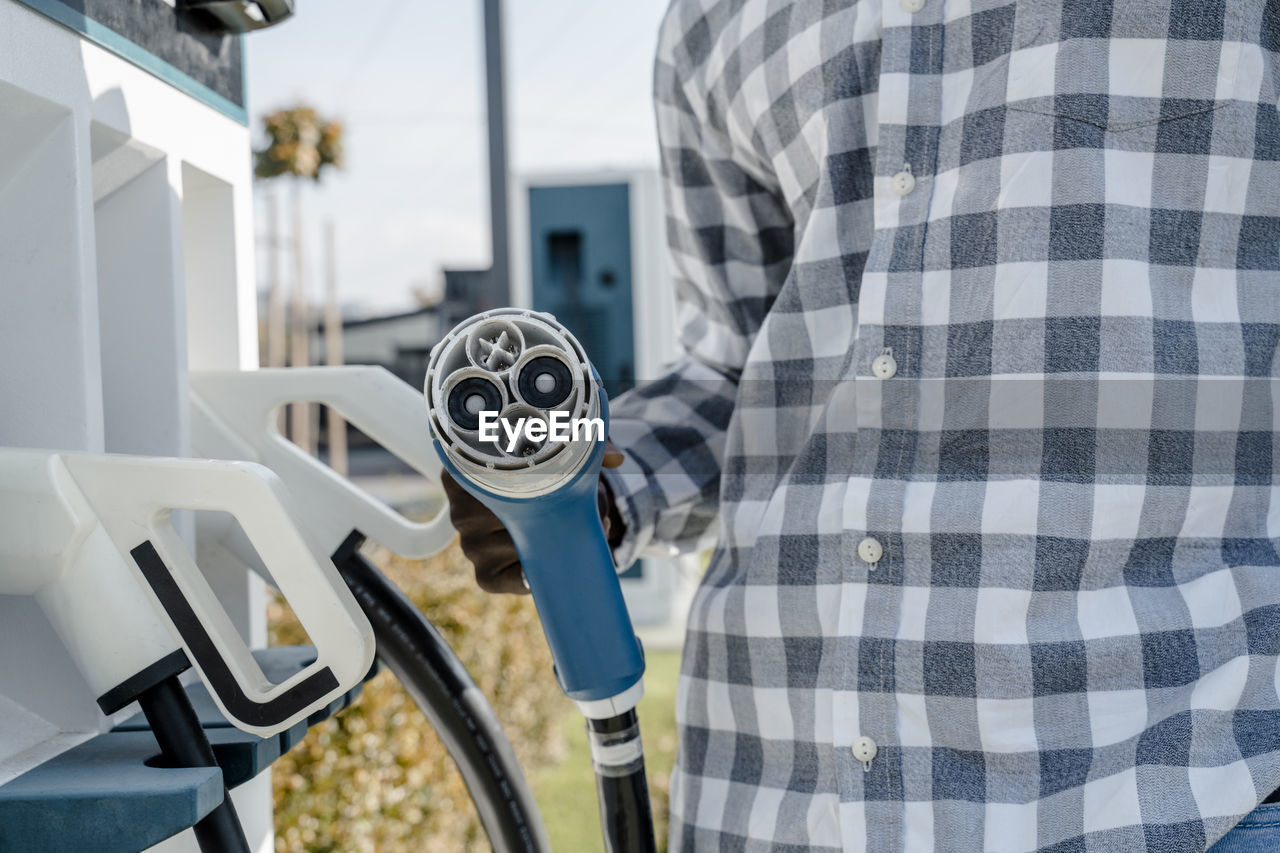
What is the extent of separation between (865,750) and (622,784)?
17 centimetres

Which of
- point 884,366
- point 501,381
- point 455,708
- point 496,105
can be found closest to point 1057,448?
point 884,366

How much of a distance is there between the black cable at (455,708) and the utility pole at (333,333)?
4135 millimetres

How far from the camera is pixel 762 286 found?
2.97 ft

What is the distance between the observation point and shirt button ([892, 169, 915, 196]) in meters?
0.69

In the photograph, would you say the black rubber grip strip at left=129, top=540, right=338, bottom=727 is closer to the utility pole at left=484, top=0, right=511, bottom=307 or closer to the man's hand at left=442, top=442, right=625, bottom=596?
the man's hand at left=442, top=442, right=625, bottom=596

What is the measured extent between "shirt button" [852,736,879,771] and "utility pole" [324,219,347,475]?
4.37m

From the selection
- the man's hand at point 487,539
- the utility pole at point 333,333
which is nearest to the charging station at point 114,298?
the man's hand at point 487,539

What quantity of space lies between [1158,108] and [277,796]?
1896 mm

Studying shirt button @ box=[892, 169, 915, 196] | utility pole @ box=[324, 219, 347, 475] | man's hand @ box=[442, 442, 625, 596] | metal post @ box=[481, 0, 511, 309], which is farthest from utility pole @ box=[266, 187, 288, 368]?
shirt button @ box=[892, 169, 915, 196]

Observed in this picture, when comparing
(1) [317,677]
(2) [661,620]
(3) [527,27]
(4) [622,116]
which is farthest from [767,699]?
(4) [622,116]

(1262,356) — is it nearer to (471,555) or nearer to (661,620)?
(471,555)

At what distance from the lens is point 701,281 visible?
923mm

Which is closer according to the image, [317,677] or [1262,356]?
[317,677]

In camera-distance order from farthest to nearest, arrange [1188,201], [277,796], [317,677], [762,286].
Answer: [277,796], [762,286], [1188,201], [317,677]
